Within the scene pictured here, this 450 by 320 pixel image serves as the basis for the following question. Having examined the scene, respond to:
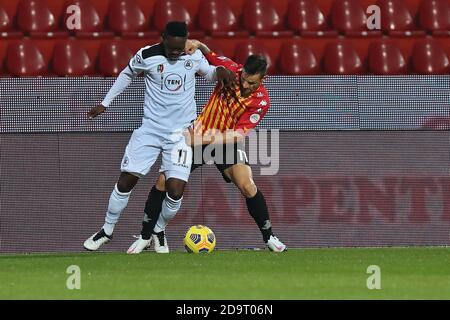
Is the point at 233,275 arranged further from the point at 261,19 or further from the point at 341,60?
the point at 261,19

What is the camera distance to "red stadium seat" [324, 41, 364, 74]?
13.2m

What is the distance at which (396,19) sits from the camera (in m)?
13.9

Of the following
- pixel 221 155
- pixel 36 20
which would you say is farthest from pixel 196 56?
pixel 36 20

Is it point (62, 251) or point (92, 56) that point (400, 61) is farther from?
point (62, 251)

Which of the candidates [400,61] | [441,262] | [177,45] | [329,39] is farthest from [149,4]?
[441,262]

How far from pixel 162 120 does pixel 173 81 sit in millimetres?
343

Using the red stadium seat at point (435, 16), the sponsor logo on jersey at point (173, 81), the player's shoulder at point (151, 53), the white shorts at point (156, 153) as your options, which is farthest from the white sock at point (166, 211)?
the red stadium seat at point (435, 16)

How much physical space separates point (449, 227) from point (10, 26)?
555cm

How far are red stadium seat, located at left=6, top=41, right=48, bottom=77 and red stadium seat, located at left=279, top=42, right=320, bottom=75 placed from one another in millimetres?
2620

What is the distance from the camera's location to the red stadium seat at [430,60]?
13.3 meters

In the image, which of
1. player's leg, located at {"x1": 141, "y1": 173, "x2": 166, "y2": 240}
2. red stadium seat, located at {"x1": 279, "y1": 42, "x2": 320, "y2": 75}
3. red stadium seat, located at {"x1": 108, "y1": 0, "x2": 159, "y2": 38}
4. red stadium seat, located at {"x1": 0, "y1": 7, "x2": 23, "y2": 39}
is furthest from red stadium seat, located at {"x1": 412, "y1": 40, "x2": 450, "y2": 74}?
red stadium seat, located at {"x1": 0, "y1": 7, "x2": 23, "y2": 39}

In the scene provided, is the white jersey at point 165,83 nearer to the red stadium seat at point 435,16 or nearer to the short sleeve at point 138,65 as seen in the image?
the short sleeve at point 138,65

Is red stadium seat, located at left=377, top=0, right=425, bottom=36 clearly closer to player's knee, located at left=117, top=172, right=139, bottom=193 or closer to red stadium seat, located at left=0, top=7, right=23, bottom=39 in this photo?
red stadium seat, located at left=0, top=7, right=23, bottom=39

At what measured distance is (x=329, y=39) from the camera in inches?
532
